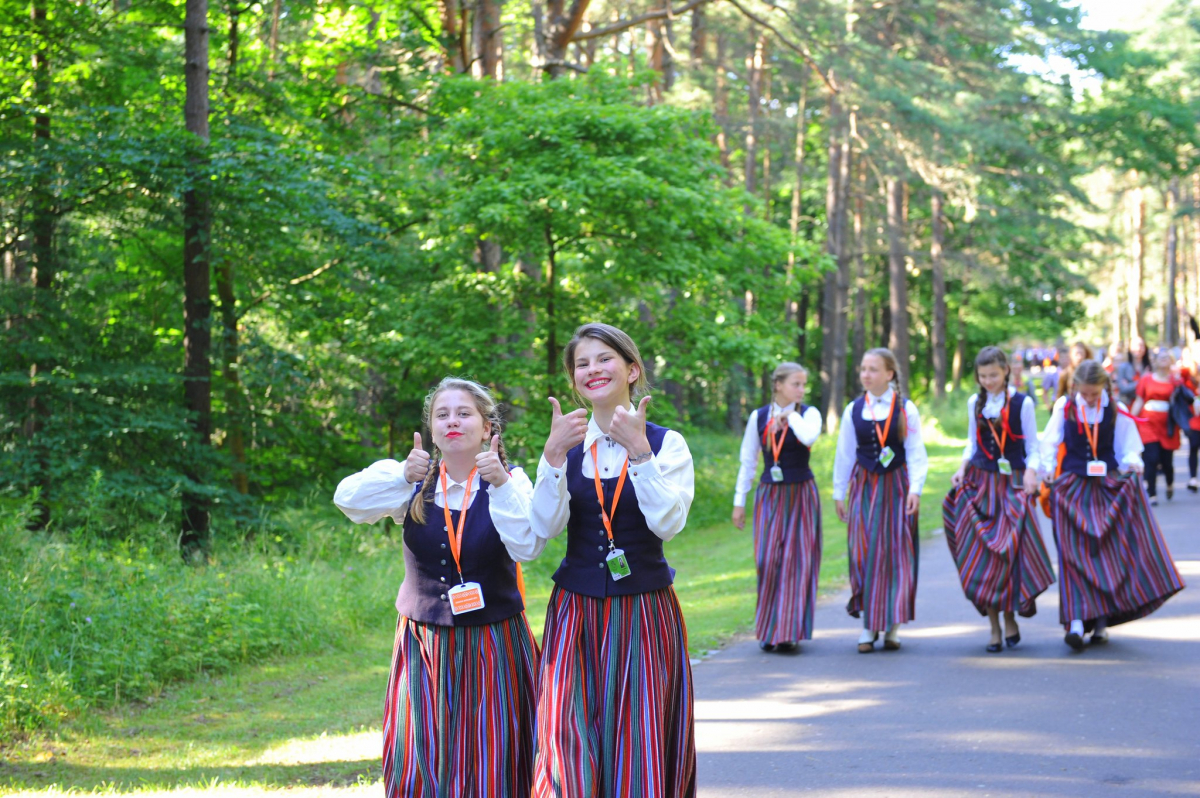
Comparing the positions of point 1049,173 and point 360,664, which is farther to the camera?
point 1049,173

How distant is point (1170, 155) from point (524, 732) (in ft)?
105

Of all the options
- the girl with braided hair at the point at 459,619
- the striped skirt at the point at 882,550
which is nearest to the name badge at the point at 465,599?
the girl with braided hair at the point at 459,619

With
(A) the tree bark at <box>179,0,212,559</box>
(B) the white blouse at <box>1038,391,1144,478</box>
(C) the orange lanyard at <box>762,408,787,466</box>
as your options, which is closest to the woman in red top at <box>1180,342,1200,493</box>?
(B) the white blouse at <box>1038,391,1144,478</box>

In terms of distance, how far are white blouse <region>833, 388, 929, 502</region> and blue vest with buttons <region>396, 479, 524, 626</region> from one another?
4545 millimetres

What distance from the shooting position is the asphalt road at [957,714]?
18.0 feet

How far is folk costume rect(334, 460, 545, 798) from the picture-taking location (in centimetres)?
414

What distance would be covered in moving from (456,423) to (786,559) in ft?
15.4

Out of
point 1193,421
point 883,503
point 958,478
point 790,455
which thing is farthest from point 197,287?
point 1193,421

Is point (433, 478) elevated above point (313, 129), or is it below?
below

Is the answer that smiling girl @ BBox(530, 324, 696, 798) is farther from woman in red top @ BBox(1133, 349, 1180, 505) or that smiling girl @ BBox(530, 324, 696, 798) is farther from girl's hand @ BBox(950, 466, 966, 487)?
woman in red top @ BBox(1133, 349, 1180, 505)

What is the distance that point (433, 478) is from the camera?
4.41 metres

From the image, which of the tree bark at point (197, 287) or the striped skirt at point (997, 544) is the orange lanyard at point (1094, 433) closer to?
the striped skirt at point (997, 544)

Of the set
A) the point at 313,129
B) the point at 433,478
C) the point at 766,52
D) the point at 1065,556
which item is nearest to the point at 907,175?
the point at 766,52

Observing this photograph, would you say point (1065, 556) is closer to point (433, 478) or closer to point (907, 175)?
point (433, 478)
